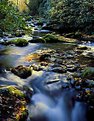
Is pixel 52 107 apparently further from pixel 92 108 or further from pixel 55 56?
pixel 55 56

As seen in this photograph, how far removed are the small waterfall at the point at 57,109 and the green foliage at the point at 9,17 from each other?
3329mm

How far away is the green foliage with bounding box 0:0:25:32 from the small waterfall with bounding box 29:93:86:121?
3.33m

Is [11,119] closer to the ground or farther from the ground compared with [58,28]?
farther from the ground

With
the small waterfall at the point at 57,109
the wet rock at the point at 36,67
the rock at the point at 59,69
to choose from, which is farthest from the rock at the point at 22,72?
the small waterfall at the point at 57,109

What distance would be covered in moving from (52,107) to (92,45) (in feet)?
34.7

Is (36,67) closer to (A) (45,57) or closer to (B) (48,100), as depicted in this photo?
(A) (45,57)

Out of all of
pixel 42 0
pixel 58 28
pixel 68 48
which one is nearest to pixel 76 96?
pixel 68 48

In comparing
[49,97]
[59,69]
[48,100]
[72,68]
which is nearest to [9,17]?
[59,69]

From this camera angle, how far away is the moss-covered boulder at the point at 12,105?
24.5ft

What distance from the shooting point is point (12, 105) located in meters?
7.87

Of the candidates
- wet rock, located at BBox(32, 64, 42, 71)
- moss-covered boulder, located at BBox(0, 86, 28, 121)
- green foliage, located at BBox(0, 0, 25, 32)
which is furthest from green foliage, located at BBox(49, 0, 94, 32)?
moss-covered boulder, located at BBox(0, 86, 28, 121)

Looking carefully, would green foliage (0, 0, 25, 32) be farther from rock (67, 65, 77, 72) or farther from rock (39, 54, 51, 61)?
rock (39, 54, 51, 61)

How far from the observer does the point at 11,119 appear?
7332 mm

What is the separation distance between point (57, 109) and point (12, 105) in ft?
5.77
